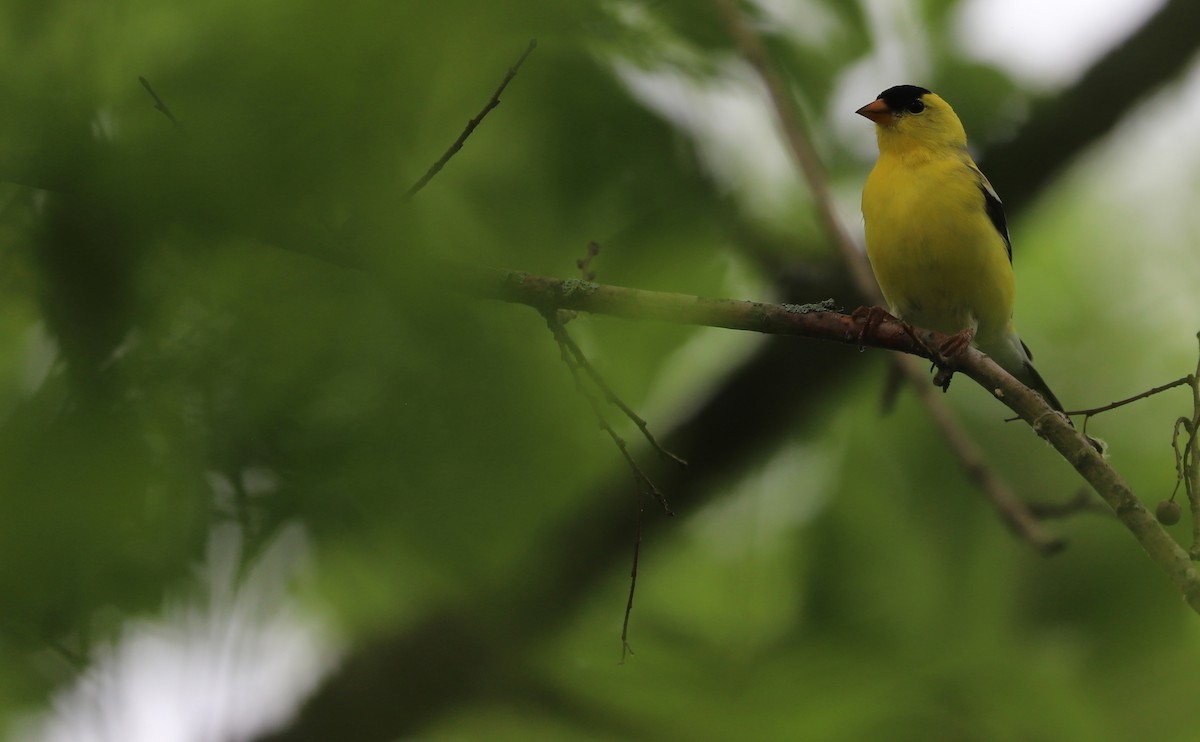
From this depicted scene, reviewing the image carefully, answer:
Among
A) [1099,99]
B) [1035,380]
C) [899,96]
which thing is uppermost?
[899,96]

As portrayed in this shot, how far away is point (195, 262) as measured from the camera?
70.4 inches

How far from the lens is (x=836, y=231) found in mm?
3916

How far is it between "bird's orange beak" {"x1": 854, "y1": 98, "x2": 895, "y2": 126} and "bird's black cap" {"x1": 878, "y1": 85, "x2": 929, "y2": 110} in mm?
23

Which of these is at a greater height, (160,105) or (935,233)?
(935,233)

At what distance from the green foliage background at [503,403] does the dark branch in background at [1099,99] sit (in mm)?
129

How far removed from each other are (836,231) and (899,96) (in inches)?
34.6

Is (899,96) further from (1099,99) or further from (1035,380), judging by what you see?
(1035,380)

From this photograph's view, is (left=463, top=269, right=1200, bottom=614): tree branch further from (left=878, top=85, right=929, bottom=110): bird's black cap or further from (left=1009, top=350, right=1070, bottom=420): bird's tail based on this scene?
(left=1009, top=350, right=1070, bottom=420): bird's tail

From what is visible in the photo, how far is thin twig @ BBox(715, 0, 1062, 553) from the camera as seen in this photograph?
322 cm

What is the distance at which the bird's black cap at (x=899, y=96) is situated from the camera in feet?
14.0

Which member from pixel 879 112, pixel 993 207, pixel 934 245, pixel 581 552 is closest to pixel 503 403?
pixel 581 552

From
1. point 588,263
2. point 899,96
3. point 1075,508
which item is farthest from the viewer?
point 899,96

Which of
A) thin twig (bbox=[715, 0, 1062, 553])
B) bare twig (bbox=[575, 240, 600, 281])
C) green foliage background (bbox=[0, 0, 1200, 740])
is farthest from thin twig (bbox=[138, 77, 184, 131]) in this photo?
thin twig (bbox=[715, 0, 1062, 553])

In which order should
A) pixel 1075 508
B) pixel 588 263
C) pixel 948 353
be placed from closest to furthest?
pixel 588 263 < pixel 948 353 < pixel 1075 508
